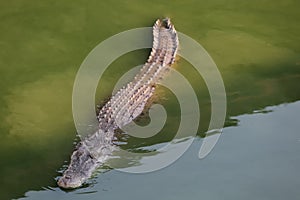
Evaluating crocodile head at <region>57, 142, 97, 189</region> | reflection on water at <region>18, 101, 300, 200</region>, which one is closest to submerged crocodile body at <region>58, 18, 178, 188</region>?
crocodile head at <region>57, 142, 97, 189</region>

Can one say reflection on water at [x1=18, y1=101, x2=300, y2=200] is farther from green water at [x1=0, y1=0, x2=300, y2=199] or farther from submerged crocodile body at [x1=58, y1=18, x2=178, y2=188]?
submerged crocodile body at [x1=58, y1=18, x2=178, y2=188]

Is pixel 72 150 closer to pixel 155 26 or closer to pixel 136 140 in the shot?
pixel 136 140

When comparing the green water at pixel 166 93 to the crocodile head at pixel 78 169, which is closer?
the crocodile head at pixel 78 169

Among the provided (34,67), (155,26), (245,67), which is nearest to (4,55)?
(34,67)

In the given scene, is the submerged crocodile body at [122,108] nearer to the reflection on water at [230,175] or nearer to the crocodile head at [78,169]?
the crocodile head at [78,169]

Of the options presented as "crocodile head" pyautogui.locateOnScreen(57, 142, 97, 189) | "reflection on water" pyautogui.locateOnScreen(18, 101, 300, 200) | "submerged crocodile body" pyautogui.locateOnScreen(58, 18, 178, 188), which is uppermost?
"submerged crocodile body" pyautogui.locateOnScreen(58, 18, 178, 188)

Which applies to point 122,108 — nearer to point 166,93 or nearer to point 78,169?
point 166,93

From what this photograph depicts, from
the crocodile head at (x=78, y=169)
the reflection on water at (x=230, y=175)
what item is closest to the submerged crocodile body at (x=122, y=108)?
the crocodile head at (x=78, y=169)
